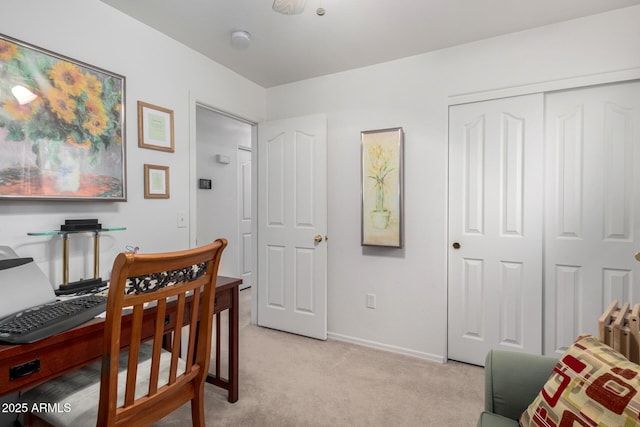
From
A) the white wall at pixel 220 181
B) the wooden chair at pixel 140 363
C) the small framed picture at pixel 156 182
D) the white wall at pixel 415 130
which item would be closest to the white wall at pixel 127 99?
the small framed picture at pixel 156 182

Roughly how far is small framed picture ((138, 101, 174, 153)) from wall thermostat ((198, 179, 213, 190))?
193cm

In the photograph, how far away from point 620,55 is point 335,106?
6.38 feet

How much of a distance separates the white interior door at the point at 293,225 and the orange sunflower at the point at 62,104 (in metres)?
1.69

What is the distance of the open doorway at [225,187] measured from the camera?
14.0ft

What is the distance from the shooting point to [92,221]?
183 centimetres

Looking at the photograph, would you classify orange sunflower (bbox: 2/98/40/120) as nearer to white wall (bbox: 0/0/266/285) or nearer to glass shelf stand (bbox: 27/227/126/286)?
white wall (bbox: 0/0/266/285)

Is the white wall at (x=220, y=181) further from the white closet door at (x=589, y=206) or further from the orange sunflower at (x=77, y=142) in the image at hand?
the white closet door at (x=589, y=206)

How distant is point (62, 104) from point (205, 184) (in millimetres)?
2586

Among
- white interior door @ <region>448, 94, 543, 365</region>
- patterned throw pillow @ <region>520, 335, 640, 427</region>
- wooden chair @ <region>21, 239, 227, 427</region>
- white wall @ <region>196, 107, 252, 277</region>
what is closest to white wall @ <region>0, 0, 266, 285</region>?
wooden chair @ <region>21, 239, 227, 427</region>

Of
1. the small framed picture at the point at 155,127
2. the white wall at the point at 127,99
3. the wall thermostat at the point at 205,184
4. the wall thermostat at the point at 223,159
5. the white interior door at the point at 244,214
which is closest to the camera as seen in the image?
the white wall at the point at 127,99

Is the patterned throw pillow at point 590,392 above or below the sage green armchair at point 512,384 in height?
above

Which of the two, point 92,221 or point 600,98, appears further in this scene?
point 600,98

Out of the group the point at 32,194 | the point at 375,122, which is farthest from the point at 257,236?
the point at 32,194

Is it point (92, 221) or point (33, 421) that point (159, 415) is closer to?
point (33, 421)
